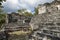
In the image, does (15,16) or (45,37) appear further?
(15,16)

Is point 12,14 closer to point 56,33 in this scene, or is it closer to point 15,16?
point 15,16

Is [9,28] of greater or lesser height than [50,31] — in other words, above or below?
below

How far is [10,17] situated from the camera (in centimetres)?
4744

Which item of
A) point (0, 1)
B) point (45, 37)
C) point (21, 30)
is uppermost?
point (0, 1)

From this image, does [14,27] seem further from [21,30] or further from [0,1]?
[0,1]

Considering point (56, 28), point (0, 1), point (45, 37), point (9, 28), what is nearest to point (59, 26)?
point (56, 28)

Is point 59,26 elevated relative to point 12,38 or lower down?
elevated

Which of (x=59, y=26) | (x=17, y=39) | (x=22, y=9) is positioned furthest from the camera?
(x=22, y=9)

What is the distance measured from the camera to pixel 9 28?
3359 cm

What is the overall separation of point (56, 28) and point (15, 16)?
38418 mm

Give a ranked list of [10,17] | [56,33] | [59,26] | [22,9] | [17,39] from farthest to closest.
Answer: [22,9] < [10,17] < [17,39] < [59,26] < [56,33]

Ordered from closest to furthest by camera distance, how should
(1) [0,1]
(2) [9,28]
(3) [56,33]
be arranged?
(3) [56,33] < (1) [0,1] < (2) [9,28]

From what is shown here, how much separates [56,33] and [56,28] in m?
0.98

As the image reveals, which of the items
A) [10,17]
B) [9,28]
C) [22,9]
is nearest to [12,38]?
[9,28]
